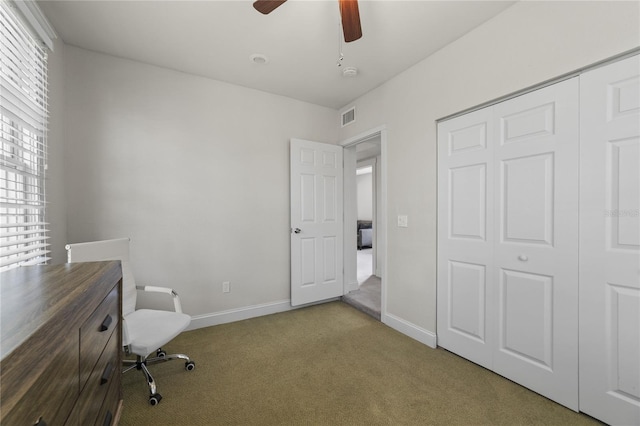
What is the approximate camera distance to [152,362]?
2.17m

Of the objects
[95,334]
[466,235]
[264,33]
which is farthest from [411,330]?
[264,33]

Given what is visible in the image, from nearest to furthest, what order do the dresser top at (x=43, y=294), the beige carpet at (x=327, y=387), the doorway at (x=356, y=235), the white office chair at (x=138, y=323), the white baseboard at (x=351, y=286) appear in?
the dresser top at (x=43, y=294)
the beige carpet at (x=327, y=387)
the white office chair at (x=138, y=323)
the doorway at (x=356, y=235)
the white baseboard at (x=351, y=286)

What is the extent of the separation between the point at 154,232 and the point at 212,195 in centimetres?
Result: 68

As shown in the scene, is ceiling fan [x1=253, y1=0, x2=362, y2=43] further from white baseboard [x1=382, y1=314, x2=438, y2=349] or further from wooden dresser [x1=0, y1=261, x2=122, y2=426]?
white baseboard [x1=382, y1=314, x2=438, y2=349]

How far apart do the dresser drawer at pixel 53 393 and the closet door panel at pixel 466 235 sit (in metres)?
2.47

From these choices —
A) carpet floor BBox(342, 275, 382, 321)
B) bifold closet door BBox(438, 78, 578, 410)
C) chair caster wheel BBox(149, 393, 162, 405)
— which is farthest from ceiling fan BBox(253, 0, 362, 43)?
carpet floor BBox(342, 275, 382, 321)

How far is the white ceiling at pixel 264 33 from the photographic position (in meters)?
1.96

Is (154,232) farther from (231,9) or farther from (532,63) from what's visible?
(532,63)

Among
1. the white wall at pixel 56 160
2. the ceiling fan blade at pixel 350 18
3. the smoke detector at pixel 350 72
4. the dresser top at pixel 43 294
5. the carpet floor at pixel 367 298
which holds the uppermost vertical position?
the smoke detector at pixel 350 72

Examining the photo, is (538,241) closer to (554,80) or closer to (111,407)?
(554,80)

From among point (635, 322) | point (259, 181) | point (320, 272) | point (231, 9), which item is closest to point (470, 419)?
point (635, 322)

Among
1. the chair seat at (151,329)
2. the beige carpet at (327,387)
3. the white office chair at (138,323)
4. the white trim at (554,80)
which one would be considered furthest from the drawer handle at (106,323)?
the white trim at (554,80)

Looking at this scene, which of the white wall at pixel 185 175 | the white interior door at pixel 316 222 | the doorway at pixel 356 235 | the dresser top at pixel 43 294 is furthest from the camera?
the white interior door at pixel 316 222

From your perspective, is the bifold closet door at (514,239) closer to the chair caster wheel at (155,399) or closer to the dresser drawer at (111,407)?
the chair caster wheel at (155,399)
